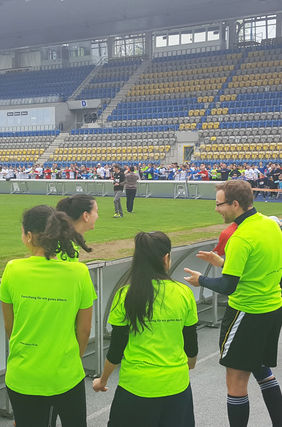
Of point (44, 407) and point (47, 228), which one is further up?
point (47, 228)

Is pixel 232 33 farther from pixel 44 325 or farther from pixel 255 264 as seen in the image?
pixel 44 325

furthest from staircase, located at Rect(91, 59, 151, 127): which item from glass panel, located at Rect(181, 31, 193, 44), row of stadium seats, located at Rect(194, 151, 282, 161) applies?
row of stadium seats, located at Rect(194, 151, 282, 161)

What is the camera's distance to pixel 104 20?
39.1 meters

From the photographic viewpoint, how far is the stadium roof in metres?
34.8

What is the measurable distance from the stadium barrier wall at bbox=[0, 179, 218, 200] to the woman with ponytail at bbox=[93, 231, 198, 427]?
21198 millimetres

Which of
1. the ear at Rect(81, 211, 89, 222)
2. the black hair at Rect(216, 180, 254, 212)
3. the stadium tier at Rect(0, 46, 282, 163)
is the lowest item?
the ear at Rect(81, 211, 89, 222)

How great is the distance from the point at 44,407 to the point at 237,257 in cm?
150

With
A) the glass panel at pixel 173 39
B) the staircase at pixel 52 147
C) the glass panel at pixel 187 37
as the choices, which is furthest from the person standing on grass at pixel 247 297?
the glass panel at pixel 173 39

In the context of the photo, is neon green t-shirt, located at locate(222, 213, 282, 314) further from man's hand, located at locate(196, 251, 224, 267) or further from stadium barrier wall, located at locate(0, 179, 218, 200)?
stadium barrier wall, located at locate(0, 179, 218, 200)

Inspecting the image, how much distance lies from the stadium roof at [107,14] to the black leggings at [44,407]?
3432cm

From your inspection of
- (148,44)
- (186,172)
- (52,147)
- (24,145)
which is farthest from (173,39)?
(186,172)

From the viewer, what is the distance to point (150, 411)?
2699mm

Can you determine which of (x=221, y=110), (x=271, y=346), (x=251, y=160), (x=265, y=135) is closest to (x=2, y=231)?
(x=271, y=346)

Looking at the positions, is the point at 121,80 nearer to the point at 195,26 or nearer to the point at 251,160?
the point at 195,26
